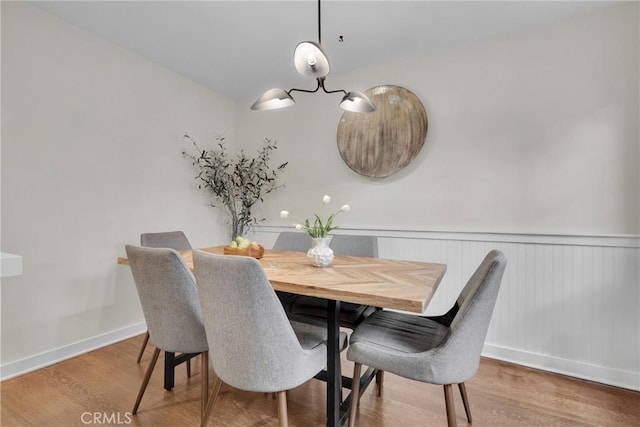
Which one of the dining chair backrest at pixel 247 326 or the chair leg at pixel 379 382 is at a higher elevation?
the dining chair backrest at pixel 247 326

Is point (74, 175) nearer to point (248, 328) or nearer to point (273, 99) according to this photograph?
point (273, 99)

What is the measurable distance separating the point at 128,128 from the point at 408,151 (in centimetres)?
239

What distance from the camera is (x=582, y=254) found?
82.3 inches

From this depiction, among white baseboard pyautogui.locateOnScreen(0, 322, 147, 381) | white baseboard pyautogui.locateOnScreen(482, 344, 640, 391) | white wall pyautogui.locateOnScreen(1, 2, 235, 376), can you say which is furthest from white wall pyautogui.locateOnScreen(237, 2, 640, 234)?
white baseboard pyautogui.locateOnScreen(0, 322, 147, 381)

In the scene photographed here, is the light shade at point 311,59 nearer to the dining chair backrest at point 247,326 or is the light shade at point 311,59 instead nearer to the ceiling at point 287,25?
the ceiling at point 287,25

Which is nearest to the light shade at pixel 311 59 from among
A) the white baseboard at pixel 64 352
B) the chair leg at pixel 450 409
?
the chair leg at pixel 450 409

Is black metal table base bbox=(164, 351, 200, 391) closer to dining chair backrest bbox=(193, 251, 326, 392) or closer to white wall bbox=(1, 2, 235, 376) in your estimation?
dining chair backrest bbox=(193, 251, 326, 392)

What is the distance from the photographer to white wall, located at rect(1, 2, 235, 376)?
2.06 m

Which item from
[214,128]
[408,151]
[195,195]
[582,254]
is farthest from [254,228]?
[582,254]

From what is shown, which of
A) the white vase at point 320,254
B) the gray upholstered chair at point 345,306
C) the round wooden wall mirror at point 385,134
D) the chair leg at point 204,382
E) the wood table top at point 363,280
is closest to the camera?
the wood table top at point 363,280

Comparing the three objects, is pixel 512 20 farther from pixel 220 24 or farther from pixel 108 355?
pixel 108 355

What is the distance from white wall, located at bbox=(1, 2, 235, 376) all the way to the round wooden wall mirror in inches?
67.9

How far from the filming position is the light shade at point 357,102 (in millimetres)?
1802

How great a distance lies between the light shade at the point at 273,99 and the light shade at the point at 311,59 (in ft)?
0.64
